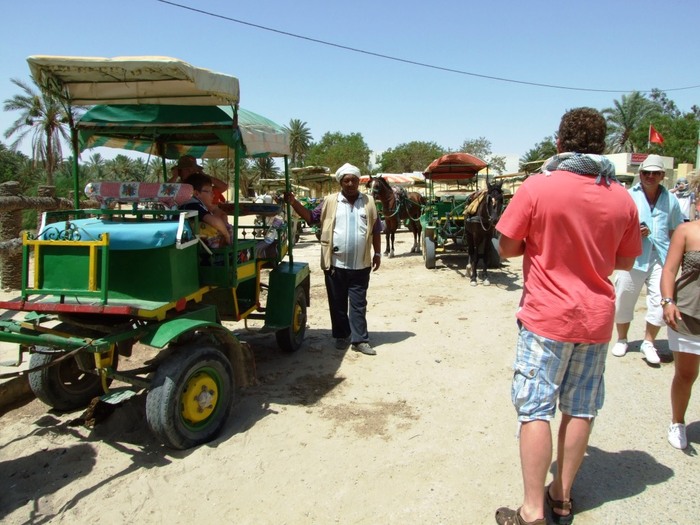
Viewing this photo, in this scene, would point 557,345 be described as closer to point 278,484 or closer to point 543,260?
point 543,260

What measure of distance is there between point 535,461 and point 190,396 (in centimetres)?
232

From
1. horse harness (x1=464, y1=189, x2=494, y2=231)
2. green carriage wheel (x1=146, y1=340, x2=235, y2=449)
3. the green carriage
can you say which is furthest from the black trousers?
horse harness (x1=464, y1=189, x2=494, y2=231)

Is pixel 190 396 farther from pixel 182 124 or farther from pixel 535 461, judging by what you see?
pixel 535 461

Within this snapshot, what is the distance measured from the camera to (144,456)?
339 cm

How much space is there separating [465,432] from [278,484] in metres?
1.47

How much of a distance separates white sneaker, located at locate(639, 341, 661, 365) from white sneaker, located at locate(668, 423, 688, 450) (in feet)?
5.64

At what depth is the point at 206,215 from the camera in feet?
13.3

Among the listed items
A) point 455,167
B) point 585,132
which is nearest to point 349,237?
point 585,132

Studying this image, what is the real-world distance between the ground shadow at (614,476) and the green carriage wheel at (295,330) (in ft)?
10.3

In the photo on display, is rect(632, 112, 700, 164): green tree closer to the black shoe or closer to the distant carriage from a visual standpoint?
the distant carriage

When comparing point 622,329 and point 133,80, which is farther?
point 622,329

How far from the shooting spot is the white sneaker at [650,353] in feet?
16.0

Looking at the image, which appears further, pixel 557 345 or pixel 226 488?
pixel 226 488

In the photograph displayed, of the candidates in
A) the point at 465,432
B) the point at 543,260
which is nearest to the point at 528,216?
the point at 543,260
